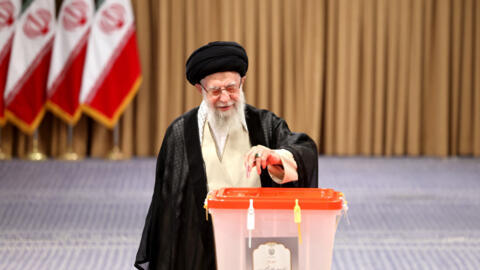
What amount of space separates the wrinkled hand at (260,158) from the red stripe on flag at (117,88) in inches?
170

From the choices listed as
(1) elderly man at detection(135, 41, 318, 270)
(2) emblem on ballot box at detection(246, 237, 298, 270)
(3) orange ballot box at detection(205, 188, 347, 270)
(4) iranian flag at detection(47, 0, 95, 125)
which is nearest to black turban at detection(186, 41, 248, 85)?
(1) elderly man at detection(135, 41, 318, 270)

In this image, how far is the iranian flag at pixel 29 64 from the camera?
5.86 m

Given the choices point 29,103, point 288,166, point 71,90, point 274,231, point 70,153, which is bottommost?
point 70,153

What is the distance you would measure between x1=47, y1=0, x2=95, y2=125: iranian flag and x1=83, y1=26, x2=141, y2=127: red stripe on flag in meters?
0.19

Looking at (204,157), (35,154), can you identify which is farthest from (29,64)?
(204,157)

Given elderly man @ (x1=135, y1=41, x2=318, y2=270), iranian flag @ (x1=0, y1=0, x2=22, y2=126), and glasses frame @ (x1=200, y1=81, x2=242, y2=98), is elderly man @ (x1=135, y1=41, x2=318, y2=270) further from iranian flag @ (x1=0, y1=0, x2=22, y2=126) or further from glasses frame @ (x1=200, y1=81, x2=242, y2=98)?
iranian flag @ (x1=0, y1=0, x2=22, y2=126)

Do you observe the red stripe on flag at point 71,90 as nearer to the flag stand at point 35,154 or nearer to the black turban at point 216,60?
the flag stand at point 35,154

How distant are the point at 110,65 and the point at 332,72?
2239 millimetres

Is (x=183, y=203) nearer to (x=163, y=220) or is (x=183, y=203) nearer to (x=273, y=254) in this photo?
(x=163, y=220)

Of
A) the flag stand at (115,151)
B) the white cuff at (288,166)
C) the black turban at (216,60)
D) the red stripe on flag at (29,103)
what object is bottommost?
the flag stand at (115,151)

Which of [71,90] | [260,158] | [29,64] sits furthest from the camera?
[71,90]

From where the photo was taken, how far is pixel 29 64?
19.4 feet

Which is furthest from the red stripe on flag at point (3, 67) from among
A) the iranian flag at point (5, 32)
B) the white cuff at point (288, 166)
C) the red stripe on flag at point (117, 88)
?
the white cuff at point (288, 166)

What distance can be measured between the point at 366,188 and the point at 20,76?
3.29 meters
